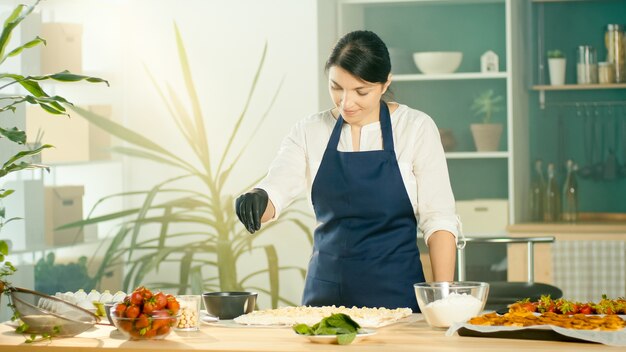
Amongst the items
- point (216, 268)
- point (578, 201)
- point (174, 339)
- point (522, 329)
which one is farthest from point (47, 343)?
point (578, 201)

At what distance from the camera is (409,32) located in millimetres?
5852

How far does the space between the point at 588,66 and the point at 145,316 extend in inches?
153

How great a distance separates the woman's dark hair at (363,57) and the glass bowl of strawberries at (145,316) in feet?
3.13

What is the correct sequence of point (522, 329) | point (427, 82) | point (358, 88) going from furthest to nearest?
1. point (427, 82)
2. point (358, 88)
3. point (522, 329)

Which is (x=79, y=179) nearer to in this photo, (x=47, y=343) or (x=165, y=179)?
(x=165, y=179)

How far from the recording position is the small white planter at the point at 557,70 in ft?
18.3

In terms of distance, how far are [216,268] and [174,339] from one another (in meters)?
3.19

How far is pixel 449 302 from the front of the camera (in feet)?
7.85

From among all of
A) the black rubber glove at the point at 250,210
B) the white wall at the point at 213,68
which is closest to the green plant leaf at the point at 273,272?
the white wall at the point at 213,68

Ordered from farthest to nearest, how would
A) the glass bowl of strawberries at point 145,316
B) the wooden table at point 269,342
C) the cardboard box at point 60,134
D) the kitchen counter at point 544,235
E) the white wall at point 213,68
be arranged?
the white wall at point 213,68
the kitchen counter at point 544,235
the cardboard box at point 60,134
the glass bowl of strawberries at point 145,316
the wooden table at point 269,342

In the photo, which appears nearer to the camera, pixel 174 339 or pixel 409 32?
pixel 174 339

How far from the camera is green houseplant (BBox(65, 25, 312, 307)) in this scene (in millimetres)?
5016

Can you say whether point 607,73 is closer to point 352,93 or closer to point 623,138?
A: point 623,138

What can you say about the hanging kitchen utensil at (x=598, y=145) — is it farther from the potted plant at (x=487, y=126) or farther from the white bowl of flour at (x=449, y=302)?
the white bowl of flour at (x=449, y=302)
